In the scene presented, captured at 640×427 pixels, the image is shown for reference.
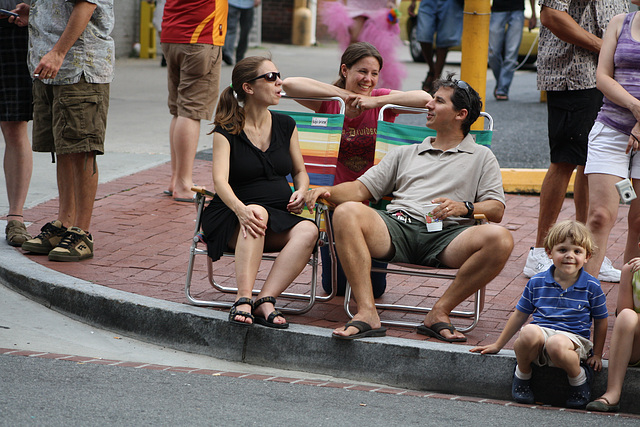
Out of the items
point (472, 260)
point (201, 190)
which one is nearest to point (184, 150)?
point (201, 190)

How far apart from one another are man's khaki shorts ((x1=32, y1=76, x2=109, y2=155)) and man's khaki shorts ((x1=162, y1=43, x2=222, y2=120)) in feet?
5.05

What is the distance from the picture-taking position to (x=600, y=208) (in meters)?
4.85

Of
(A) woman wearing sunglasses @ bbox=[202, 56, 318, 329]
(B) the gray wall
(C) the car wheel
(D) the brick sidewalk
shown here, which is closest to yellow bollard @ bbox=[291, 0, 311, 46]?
(C) the car wheel

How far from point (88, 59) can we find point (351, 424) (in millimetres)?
3063

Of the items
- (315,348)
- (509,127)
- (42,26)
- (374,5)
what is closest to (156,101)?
(374,5)

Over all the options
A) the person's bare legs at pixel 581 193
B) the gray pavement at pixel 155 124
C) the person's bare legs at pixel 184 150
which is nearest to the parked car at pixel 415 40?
the gray pavement at pixel 155 124

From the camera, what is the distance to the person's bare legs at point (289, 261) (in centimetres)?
470

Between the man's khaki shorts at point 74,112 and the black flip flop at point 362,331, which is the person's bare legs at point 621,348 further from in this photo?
the man's khaki shorts at point 74,112

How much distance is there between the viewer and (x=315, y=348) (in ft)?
14.9

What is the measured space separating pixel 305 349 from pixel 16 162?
2678 millimetres

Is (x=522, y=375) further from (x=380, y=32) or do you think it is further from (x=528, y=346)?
(x=380, y=32)

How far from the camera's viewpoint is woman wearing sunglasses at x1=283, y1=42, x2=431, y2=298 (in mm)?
5289

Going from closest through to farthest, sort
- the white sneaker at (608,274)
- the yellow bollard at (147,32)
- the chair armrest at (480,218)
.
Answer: the chair armrest at (480,218), the white sneaker at (608,274), the yellow bollard at (147,32)

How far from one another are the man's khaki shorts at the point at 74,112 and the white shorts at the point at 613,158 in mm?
2887
